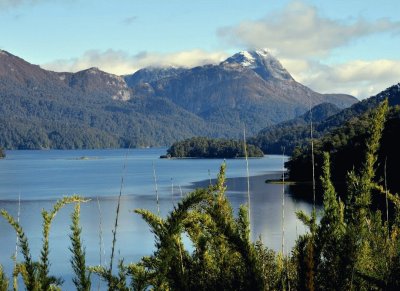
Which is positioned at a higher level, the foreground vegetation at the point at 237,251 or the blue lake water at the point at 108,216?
the foreground vegetation at the point at 237,251

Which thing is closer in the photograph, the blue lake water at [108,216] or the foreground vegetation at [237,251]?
the foreground vegetation at [237,251]

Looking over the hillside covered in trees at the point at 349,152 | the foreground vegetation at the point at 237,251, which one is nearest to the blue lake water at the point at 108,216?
the hillside covered in trees at the point at 349,152

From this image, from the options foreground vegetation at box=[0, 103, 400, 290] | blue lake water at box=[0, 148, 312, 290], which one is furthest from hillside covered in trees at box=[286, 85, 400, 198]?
foreground vegetation at box=[0, 103, 400, 290]

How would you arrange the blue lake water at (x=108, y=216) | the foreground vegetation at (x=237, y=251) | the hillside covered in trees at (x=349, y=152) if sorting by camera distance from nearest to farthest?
1. the foreground vegetation at (x=237, y=251)
2. the blue lake water at (x=108, y=216)
3. the hillside covered in trees at (x=349, y=152)

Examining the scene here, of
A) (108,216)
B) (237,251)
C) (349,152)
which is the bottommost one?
(108,216)

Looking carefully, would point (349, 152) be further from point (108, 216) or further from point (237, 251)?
point (237, 251)

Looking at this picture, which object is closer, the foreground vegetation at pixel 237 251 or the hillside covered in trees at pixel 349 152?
the foreground vegetation at pixel 237 251

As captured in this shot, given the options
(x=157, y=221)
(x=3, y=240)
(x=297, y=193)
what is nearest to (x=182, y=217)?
(x=157, y=221)

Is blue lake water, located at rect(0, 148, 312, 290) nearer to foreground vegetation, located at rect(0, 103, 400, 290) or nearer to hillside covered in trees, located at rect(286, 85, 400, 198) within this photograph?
hillside covered in trees, located at rect(286, 85, 400, 198)

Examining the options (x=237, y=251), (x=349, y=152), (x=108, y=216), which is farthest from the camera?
(x=349, y=152)

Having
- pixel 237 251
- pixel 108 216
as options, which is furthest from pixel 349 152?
pixel 237 251

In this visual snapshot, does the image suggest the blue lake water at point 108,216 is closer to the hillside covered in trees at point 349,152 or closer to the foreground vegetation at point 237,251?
the hillside covered in trees at point 349,152

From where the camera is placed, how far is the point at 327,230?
287 cm

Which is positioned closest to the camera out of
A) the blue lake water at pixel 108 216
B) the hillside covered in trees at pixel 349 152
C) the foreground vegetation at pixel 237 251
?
the foreground vegetation at pixel 237 251
